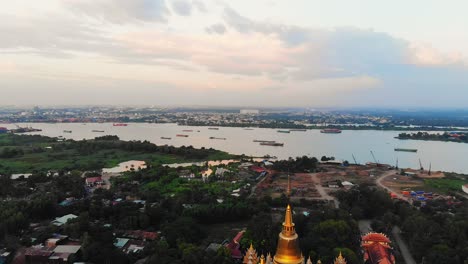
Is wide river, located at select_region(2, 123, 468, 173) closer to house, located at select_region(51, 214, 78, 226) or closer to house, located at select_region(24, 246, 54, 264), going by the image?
house, located at select_region(51, 214, 78, 226)

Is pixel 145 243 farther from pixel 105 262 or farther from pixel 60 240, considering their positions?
pixel 60 240

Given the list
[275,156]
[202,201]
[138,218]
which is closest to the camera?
[138,218]

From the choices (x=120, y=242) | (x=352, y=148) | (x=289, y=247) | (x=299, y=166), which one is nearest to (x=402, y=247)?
(x=289, y=247)

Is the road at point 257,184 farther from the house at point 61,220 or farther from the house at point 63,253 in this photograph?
the house at point 63,253

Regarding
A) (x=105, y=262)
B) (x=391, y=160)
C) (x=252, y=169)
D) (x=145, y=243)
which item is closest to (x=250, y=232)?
(x=145, y=243)

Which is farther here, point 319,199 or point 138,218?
point 319,199

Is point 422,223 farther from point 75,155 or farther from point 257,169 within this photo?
point 75,155
